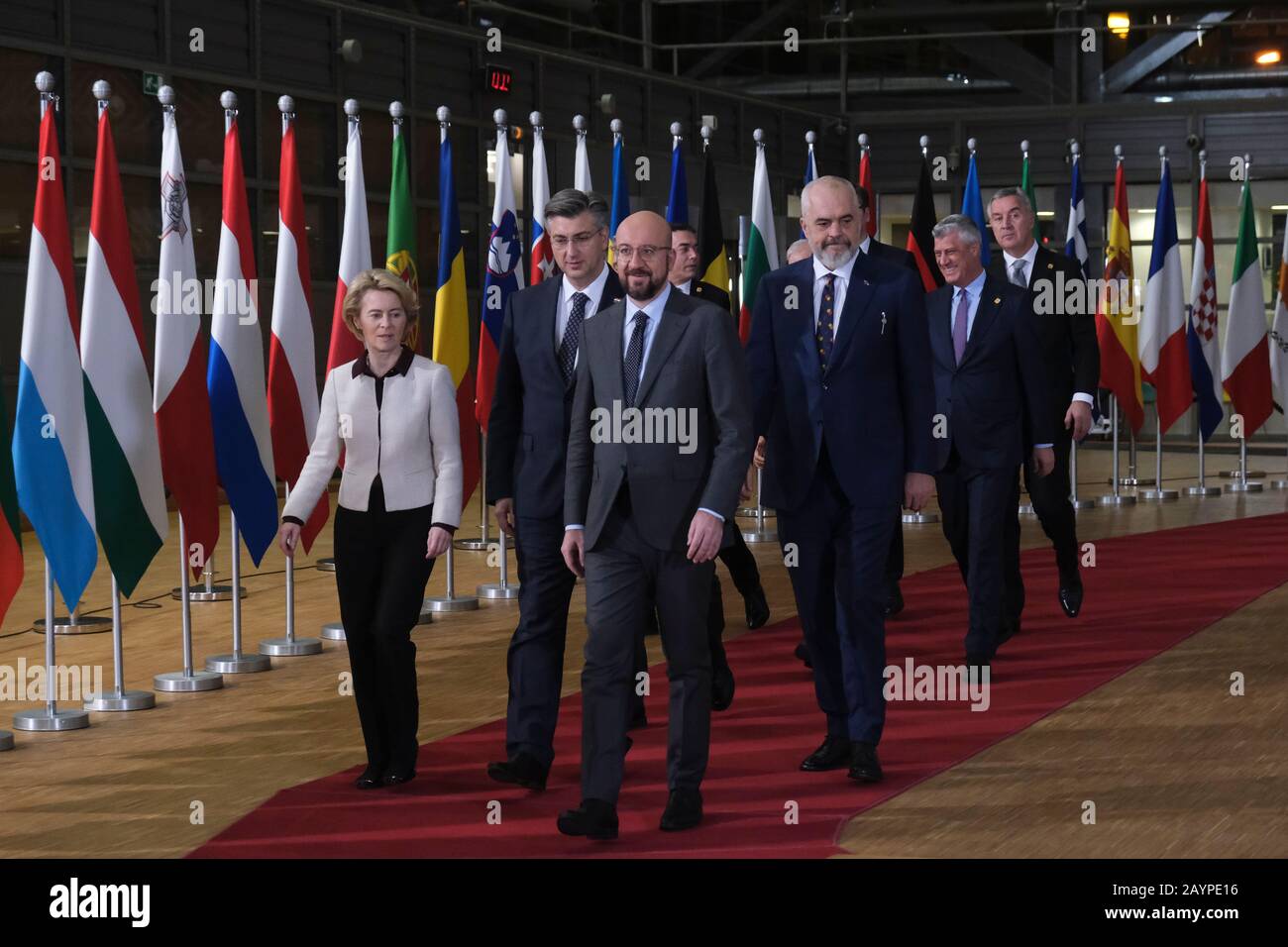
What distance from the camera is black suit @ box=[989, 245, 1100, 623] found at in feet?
23.8

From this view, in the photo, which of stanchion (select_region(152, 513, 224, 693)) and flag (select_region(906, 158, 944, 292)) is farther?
flag (select_region(906, 158, 944, 292))

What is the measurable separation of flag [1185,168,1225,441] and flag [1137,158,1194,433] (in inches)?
11.9

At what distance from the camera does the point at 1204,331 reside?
14203mm

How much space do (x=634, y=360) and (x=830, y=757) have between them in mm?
1425

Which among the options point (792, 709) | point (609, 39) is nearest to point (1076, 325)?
point (792, 709)

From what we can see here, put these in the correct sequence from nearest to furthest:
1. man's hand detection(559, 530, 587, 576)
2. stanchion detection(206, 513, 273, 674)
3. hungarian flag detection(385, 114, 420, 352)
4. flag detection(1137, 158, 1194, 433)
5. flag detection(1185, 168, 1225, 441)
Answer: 1. man's hand detection(559, 530, 587, 576)
2. stanchion detection(206, 513, 273, 674)
3. hungarian flag detection(385, 114, 420, 352)
4. flag detection(1137, 158, 1194, 433)
5. flag detection(1185, 168, 1225, 441)

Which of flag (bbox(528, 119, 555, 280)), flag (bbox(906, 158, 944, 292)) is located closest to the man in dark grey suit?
flag (bbox(528, 119, 555, 280))

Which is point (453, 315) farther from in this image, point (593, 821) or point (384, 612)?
point (593, 821)

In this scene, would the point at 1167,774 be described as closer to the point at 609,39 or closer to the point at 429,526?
the point at 429,526

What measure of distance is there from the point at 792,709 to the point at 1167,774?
1.42 meters

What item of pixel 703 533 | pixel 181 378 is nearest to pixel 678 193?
pixel 181 378

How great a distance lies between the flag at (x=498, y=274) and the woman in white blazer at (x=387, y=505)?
3.10m

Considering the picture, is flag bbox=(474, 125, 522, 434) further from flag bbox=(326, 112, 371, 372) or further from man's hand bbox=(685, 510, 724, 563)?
man's hand bbox=(685, 510, 724, 563)
